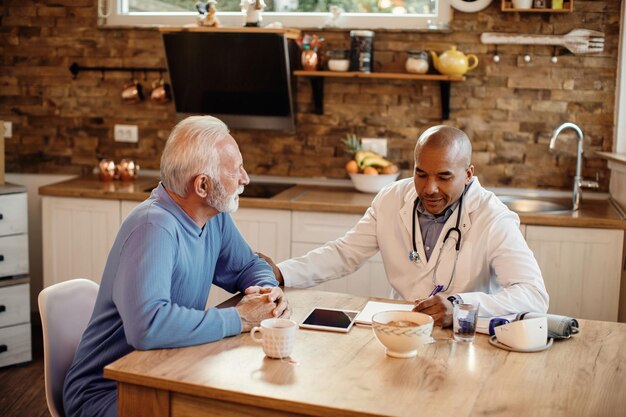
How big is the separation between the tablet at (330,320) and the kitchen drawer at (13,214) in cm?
215

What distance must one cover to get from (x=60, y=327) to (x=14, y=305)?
1821 millimetres

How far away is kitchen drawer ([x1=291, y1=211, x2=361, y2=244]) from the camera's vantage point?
369cm

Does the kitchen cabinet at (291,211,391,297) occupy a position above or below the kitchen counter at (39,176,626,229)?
below

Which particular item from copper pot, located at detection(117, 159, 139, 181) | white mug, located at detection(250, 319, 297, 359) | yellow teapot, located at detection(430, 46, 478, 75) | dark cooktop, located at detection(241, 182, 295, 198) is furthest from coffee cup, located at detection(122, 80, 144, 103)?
white mug, located at detection(250, 319, 297, 359)

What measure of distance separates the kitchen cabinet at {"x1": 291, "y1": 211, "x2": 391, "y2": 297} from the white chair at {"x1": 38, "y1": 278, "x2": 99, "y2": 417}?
1.55 metres

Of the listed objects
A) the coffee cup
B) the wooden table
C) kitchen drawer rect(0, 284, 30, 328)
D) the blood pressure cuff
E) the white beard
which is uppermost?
the coffee cup

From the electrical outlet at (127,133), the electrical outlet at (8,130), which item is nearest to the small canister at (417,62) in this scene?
the electrical outlet at (127,133)

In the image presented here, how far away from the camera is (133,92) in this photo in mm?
4387

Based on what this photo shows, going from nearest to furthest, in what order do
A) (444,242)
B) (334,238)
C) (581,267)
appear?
(444,242)
(581,267)
(334,238)


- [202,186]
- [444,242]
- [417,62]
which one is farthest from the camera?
[417,62]

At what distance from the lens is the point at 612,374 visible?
1.80 meters

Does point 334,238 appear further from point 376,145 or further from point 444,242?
point 444,242

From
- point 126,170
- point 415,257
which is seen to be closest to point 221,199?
point 415,257

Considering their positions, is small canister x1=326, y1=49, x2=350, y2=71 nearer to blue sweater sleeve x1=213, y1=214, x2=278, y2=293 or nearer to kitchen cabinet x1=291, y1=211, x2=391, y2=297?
kitchen cabinet x1=291, y1=211, x2=391, y2=297
